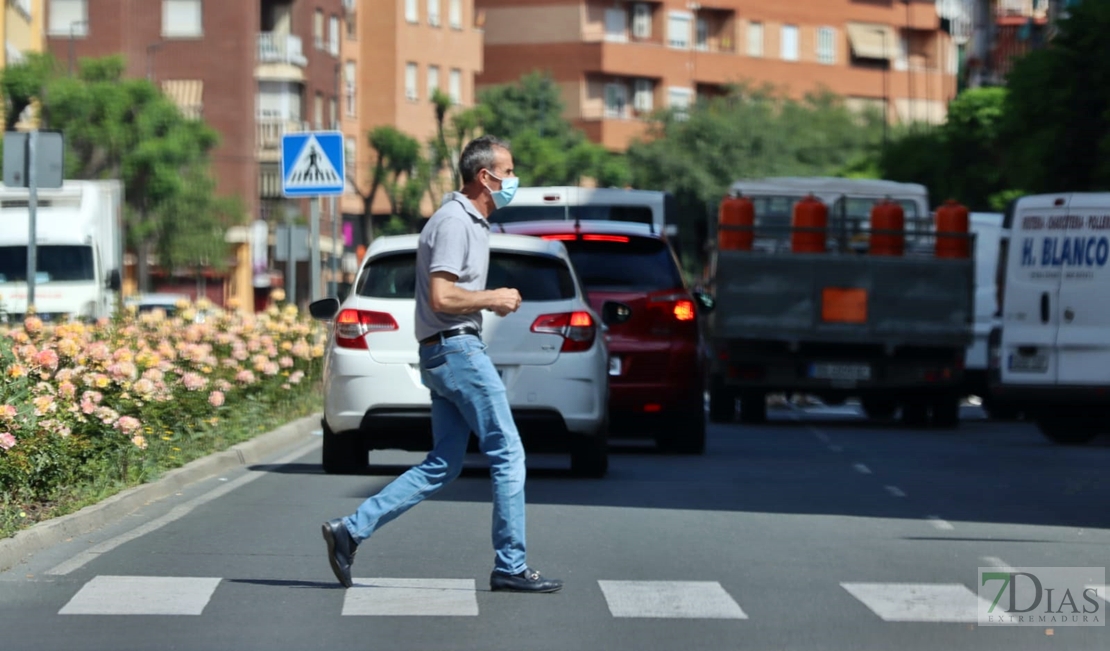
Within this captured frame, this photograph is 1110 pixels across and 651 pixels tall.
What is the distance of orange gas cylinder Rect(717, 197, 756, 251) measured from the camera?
26219mm

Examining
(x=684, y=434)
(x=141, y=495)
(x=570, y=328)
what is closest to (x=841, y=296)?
(x=684, y=434)

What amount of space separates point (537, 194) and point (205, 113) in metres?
54.4

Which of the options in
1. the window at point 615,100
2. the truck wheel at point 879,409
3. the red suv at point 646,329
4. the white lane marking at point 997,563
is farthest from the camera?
the window at point 615,100

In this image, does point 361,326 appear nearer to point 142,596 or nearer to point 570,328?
point 570,328

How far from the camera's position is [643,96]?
10838cm

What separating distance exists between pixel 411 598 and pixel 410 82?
88.4 meters

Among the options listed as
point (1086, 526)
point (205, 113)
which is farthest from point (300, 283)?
point (1086, 526)

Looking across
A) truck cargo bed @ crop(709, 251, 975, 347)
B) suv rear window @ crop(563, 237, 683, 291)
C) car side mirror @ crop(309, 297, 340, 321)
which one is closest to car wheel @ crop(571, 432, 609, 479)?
car side mirror @ crop(309, 297, 340, 321)

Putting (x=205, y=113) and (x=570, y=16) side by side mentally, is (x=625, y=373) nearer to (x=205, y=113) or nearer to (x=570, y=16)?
(x=205, y=113)

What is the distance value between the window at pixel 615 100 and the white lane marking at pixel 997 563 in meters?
95.8

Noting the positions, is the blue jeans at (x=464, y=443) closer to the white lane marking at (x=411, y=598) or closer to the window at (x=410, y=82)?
the white lane marking at (x=411, y=598)

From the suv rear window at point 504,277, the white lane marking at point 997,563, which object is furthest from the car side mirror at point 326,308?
the white lane marking at point 997,563

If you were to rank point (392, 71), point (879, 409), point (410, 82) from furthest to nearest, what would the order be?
point (410, 82)
point (392, 71)
point (879, 409)

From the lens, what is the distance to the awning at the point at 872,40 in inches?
4582
